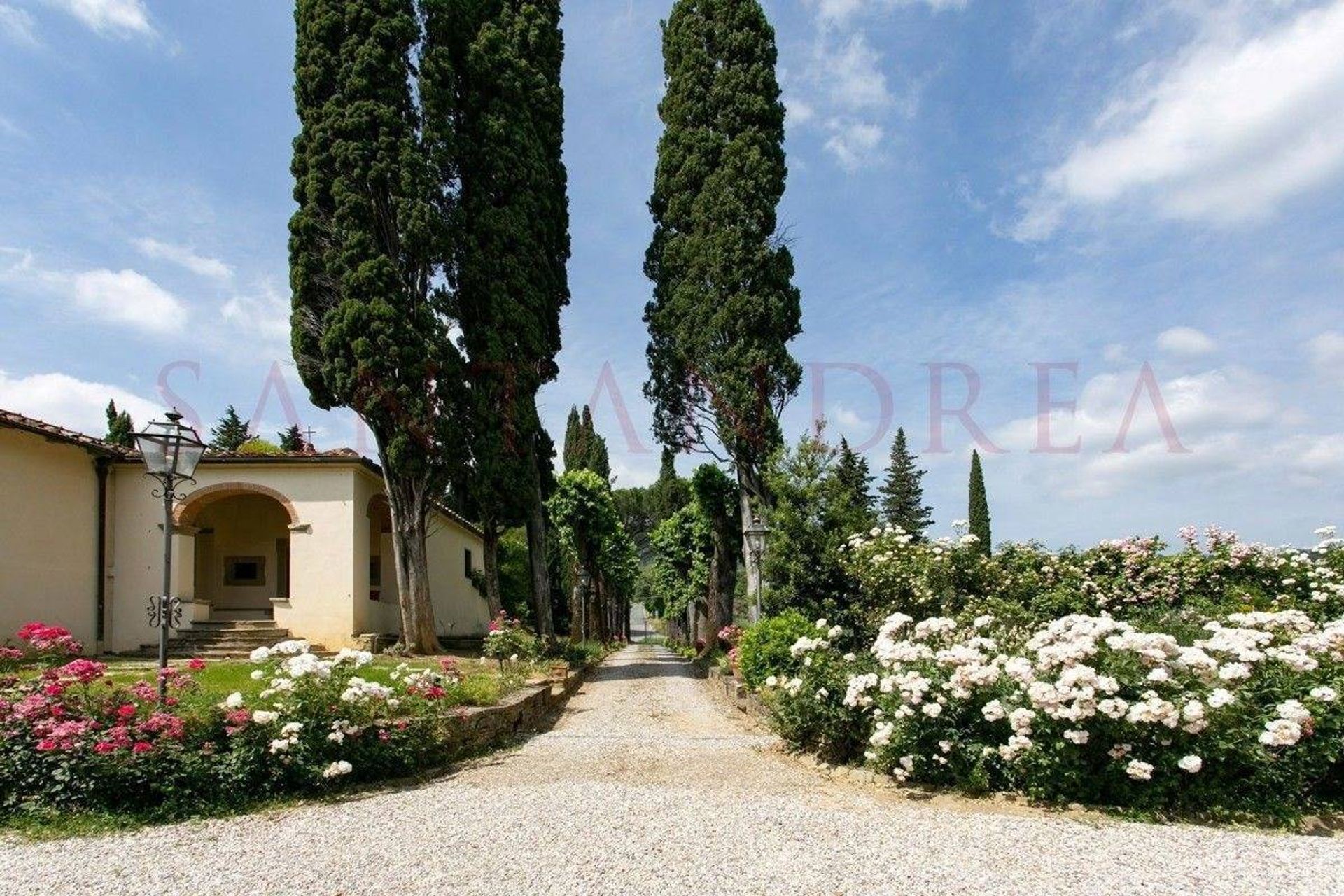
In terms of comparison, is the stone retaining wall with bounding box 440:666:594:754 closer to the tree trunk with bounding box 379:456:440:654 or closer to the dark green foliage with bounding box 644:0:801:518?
the tree trunk with bounding box 379:456:440:654

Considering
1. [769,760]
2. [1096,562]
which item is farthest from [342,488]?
[1096,562]

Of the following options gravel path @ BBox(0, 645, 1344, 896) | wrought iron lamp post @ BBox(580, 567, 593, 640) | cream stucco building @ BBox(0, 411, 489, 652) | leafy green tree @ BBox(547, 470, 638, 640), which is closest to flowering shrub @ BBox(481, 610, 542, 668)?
cream stucco building @ BBox(0, 411, 489, 652)

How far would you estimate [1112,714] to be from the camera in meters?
4.69

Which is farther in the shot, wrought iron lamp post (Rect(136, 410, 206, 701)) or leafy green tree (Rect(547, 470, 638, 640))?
leafy green tree (Rect(547, 470, 638, 640))

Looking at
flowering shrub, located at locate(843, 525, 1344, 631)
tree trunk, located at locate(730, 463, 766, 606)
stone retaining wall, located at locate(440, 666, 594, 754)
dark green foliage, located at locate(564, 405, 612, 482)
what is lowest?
stone retaining wall, located at locate(440, 666, 594, 754)

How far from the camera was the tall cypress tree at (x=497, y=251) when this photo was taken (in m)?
14.0

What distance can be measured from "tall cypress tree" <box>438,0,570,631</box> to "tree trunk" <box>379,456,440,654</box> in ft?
4.02

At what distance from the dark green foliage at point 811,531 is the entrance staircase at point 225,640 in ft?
26.0

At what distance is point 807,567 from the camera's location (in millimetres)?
11414

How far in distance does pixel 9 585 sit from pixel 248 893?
10387mm

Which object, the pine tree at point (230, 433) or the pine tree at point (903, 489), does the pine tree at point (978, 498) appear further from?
the pine tree at point (230, 433)

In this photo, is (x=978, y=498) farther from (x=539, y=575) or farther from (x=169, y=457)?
(x=169, y=457)

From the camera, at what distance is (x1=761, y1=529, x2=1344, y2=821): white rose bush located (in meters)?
4.80

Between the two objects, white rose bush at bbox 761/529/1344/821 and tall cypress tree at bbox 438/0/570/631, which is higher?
tall cypress tree at bbox 438/0/570/631
